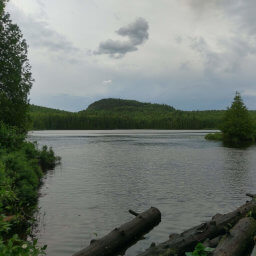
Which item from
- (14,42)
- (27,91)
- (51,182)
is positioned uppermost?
(14,42)

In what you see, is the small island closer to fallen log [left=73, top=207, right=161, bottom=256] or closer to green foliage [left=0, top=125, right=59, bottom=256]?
green foliage [left=0, top=125, right=59, bottom=256]

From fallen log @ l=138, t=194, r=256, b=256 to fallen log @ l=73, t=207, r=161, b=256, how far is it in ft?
4.68

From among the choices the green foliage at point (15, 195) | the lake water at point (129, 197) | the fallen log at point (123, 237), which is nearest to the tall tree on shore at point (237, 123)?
the lake water at point (129, 197)

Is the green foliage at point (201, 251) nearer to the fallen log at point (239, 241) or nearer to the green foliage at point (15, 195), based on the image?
the fallen log at point (239, 241)

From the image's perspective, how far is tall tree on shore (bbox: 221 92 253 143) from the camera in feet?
272

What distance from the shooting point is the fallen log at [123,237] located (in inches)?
415

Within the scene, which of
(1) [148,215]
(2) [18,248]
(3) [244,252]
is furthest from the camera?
(1) [148,215]

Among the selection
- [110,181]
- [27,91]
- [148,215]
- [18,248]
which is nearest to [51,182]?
[110,181]

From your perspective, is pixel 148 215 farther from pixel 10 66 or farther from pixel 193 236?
pixel 10 66

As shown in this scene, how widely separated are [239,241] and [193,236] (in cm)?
171

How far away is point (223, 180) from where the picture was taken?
90.3 ft

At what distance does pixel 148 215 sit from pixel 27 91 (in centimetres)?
2386

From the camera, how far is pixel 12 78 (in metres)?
30.9

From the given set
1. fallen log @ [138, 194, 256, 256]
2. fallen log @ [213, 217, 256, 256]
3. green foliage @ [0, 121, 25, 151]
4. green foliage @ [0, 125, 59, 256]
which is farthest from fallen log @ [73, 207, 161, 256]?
green foliage @ [0, 121, 25, 151]
